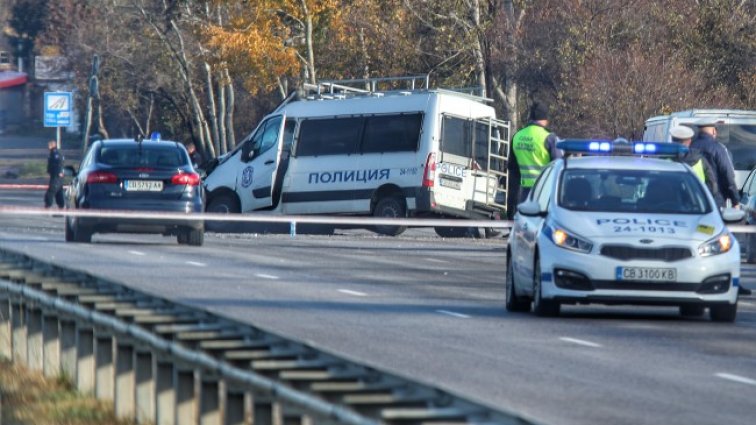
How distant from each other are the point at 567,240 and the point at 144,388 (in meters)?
7.40

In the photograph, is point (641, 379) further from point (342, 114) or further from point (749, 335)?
point (342, 114)

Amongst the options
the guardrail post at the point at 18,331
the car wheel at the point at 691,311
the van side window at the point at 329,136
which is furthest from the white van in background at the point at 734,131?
the guardrail post at the point at 18,331

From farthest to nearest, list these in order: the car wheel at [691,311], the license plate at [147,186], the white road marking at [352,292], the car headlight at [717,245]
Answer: the license plate at [147,186], the white road marking at [352,292], the car wheel at [691,311], the car headlight at [717,245]

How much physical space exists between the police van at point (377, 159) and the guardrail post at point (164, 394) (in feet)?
76.0

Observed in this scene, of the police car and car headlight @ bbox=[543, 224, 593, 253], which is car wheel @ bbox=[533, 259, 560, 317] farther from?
car headlight @ bbox=[543, 224, 593, 253]

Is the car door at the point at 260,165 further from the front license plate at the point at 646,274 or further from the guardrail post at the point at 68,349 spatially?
the guardrail post at the point at 68,349

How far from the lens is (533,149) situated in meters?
21.2

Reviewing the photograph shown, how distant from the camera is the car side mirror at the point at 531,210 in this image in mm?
15176

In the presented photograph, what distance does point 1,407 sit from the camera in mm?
8992

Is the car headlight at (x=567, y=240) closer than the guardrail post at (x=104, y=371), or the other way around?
the guardrail post at (x=104, y=371)

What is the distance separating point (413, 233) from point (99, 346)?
2762cm

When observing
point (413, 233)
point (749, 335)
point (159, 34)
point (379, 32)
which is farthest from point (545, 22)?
point (749, 335)

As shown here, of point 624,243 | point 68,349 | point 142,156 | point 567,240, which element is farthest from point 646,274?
point 142,156

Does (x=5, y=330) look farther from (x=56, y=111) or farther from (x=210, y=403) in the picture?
(x=56, y=111)
